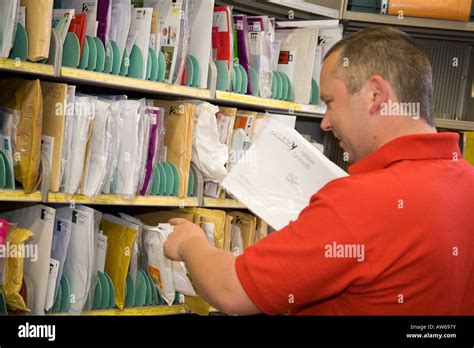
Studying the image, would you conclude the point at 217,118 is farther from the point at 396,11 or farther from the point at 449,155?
the point at 449,155

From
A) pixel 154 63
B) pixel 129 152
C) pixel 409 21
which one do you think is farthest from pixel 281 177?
pixel 409 21

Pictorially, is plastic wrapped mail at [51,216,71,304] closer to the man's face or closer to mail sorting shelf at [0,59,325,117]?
mail sorting shelf at [0,59,325,117]

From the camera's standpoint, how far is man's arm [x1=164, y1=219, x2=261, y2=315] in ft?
4.76

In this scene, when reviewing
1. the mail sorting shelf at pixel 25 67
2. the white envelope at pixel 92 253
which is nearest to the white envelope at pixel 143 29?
the mail sorting shelf at pixel 25 67

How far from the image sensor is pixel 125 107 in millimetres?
3111

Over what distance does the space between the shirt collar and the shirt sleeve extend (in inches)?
5.8

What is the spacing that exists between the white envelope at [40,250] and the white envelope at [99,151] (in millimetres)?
182

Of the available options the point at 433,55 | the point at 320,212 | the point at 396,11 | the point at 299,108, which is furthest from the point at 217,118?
the point at 320,212

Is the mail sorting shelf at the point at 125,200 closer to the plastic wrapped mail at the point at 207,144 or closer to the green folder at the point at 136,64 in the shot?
the plastic wrapped mail at the point at 207,144

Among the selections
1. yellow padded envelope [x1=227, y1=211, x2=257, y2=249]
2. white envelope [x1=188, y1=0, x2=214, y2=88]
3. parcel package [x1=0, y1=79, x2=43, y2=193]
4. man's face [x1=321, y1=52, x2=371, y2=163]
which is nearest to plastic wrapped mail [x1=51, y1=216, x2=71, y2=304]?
parcel package [x1=0, y1=79, x2=43, y2=193]

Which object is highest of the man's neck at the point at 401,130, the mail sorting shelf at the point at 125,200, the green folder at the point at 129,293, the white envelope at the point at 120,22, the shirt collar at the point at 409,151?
the white envelope at the point at 120,22

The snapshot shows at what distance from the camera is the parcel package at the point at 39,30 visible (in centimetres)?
271

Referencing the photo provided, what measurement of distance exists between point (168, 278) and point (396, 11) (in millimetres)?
1854
